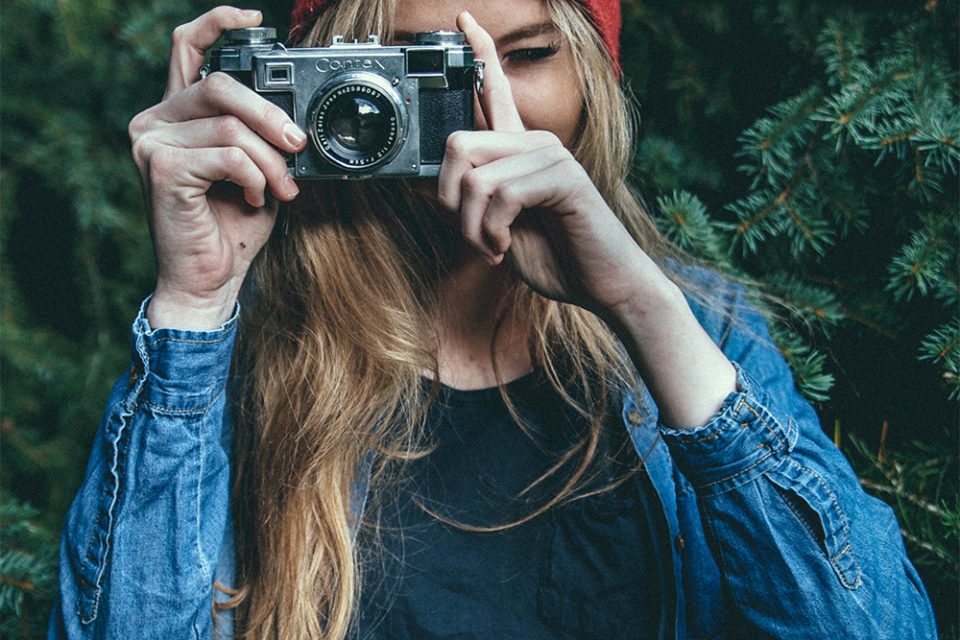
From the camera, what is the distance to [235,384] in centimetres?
95

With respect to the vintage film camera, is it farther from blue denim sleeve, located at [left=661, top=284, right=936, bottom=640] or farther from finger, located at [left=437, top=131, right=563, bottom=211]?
blue denim sleeve, located at [left=661, top=284, right=936, bottom=640]

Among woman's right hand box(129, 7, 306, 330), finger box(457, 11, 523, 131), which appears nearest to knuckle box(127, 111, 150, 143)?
woman's right hand box(129, 7, 306, 330)

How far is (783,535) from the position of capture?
69 centimetres

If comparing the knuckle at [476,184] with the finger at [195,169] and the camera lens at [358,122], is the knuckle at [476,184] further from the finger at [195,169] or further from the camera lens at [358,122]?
the finger at [195,169]

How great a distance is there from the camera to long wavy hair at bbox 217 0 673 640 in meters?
0.84

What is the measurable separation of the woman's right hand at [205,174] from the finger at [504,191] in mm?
189

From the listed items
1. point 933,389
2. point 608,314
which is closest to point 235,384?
point 608,314

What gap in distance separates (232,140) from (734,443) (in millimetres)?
572

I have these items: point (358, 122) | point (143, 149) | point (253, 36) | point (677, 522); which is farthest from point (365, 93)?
point (677, 522)

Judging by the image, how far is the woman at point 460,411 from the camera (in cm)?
70

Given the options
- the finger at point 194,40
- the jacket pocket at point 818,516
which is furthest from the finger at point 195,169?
the jacket pocket at point 818,516

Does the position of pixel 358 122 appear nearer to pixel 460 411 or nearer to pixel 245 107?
pixel 245 107

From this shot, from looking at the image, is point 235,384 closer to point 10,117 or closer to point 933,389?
point 10,117

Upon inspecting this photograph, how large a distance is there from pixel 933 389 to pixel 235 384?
2.80 feet
